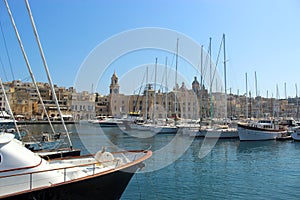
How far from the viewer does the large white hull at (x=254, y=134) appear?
128ft

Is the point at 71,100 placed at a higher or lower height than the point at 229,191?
higher

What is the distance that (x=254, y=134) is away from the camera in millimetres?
39594

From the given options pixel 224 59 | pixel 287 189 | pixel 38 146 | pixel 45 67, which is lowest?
pixel 287 189

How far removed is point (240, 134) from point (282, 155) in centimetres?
1201

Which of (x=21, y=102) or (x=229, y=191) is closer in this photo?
(x=229, y=191)

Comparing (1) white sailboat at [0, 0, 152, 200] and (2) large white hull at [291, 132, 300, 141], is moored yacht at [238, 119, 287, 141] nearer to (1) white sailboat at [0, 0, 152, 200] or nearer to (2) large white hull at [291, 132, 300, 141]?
(2) large white hull at [291, 132, 300, 141]

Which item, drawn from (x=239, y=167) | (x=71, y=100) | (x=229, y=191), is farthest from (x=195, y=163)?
(x=71, y=100)

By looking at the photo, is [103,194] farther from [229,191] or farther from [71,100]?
[71,100]

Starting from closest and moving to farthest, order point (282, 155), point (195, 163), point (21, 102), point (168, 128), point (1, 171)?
point (1, 171) → point (195, 163) → point (282, 155) → point (168, 128) → point (21, 102)

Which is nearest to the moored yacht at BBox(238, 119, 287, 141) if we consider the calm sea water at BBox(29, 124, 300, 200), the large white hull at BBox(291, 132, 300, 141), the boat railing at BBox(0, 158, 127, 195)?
the large white hull at BBox(291, 132, 300, 141)

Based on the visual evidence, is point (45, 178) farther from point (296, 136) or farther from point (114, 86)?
point (114, 86)

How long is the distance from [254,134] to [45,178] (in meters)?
35.6

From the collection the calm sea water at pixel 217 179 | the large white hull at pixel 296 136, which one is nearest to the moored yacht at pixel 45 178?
the calm sea water at pixel 217 179

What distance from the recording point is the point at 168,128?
1991 inches
